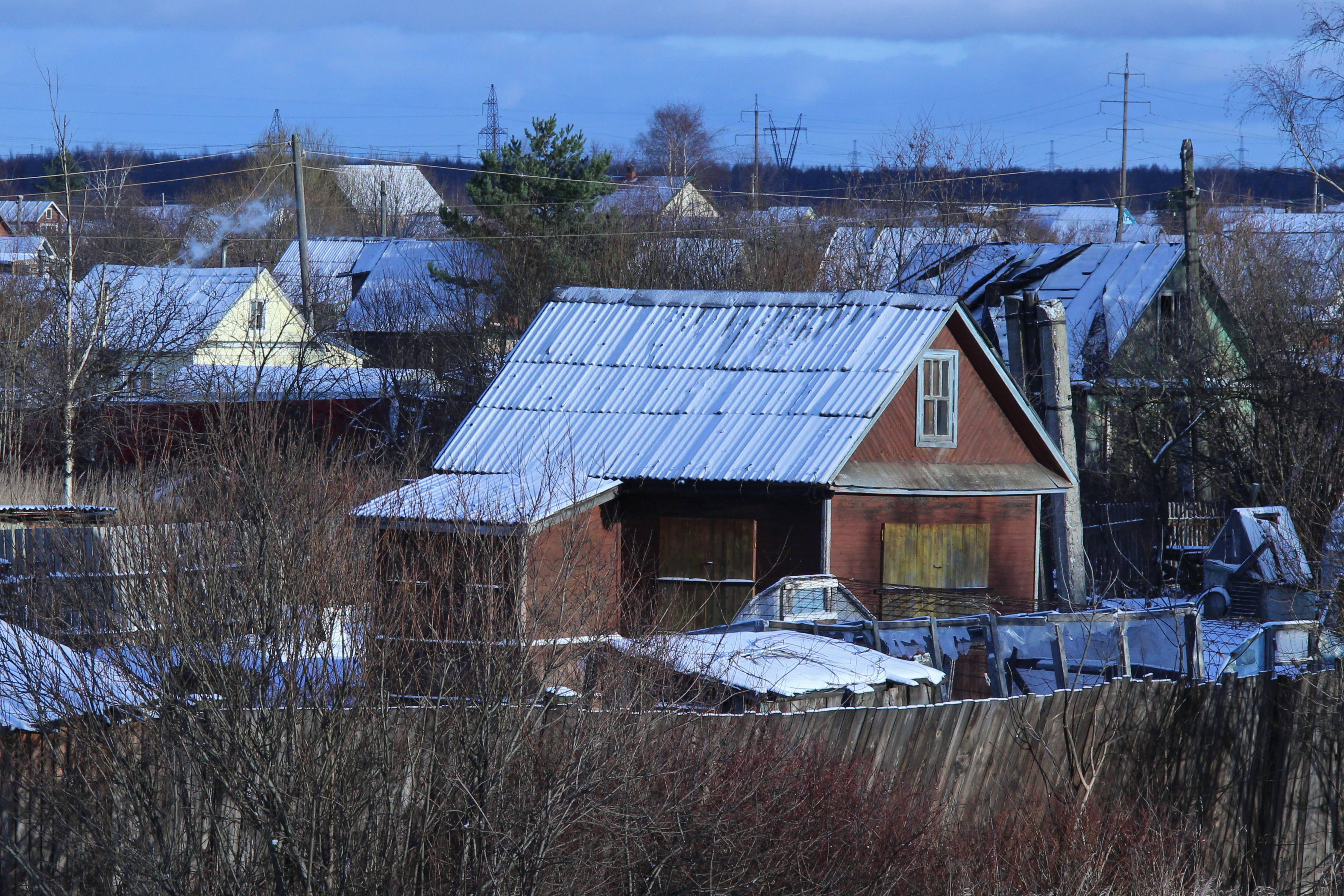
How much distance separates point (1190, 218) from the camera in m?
23.2

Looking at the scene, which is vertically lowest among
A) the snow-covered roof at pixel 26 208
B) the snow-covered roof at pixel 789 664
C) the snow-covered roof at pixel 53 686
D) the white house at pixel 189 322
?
the snow-covered roof at pixel 789 664

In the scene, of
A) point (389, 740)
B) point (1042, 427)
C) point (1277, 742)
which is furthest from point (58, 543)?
point (1042, 427)

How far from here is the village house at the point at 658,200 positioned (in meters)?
39.6

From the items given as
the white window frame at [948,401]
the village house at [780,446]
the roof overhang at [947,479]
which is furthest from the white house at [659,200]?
the roof overhang at [947,479]

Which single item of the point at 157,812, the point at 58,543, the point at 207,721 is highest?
the point at 58,543

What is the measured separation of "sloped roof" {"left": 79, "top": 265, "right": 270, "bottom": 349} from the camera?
23172 millimetres

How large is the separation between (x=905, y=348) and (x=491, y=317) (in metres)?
16.5

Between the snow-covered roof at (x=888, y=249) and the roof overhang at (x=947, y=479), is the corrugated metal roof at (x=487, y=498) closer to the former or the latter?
the roof overhang at (x=947, y=479)

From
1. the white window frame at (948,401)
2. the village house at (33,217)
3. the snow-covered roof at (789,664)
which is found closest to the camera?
the snow-covered roof at (789,664)

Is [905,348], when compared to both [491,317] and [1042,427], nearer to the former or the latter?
[1042,427]

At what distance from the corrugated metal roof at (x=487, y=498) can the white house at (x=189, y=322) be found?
9.25 metres

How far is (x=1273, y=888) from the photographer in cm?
905

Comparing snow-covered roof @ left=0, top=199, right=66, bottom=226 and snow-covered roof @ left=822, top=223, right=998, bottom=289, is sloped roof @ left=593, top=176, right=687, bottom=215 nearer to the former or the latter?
snow-covered roof @ left=822, top=223, right=998, bottom=289

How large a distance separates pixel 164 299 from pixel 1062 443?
2121 cm
